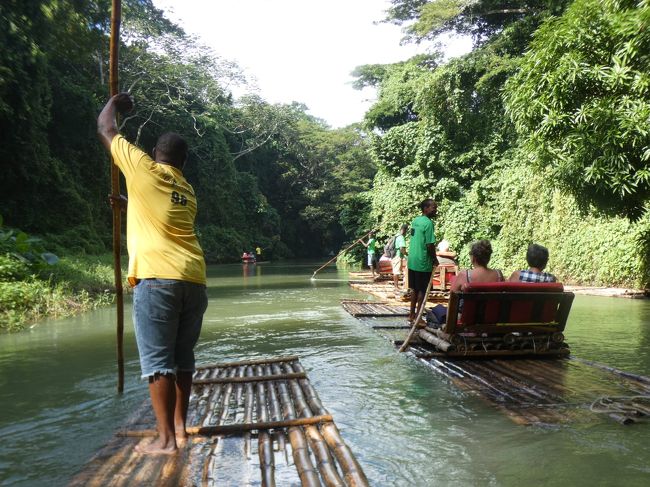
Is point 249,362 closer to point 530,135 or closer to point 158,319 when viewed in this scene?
point 158,319

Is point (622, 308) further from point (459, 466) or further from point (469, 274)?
point (459, 466)

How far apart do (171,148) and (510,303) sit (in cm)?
356

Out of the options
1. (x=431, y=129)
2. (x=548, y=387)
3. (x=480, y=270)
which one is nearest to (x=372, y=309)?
(x=480, y=270)

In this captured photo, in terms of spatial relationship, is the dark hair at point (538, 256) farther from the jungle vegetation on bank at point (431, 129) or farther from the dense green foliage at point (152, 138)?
the dense green foliage at point (152, 138)

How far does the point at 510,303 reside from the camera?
541cm

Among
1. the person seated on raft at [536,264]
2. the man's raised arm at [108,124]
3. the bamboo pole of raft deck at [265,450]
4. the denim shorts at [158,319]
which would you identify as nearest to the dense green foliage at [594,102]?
the person seated on raft at [536,264]

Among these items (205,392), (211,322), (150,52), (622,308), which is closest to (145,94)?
(150,52)

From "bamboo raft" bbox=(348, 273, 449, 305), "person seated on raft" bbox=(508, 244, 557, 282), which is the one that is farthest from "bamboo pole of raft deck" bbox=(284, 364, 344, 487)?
"bamboo raft" bbox=(348, 273, 449, 305)

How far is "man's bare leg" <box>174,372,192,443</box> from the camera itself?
10.4 feet

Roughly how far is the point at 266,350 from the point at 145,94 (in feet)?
94.4

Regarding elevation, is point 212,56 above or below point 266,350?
above

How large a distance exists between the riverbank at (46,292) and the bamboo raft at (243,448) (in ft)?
19.9

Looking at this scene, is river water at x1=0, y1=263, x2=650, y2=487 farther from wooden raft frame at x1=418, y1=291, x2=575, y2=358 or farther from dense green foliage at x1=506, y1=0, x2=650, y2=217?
dense green foliage at x1=506, y1=0, x2=650, y2=217

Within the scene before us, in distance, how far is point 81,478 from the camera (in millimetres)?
2732
